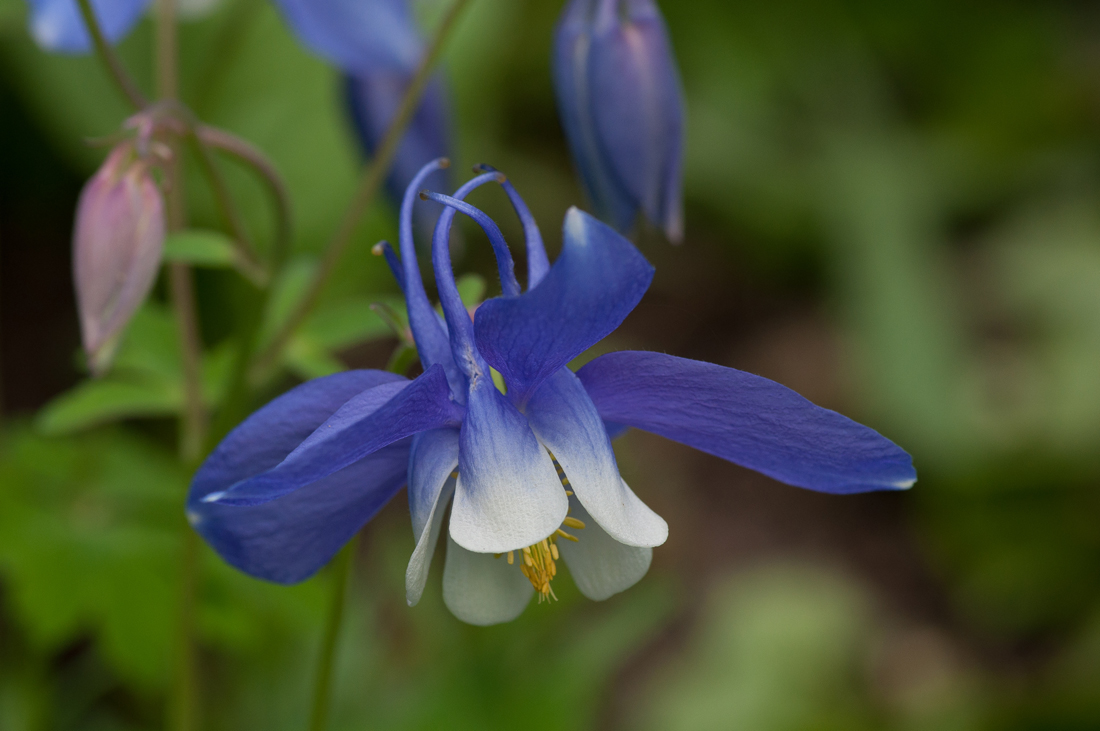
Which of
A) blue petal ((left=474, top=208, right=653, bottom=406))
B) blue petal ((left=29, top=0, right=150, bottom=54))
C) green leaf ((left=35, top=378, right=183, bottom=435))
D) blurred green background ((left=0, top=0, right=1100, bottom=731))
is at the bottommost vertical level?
blurred green background ((left=0, top=0, right=1100, bottom=731))

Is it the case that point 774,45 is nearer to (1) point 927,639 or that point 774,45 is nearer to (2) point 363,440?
(1) point 927,639

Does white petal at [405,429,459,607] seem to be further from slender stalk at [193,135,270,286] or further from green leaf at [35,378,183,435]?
green leaf at [35,378,183,435]

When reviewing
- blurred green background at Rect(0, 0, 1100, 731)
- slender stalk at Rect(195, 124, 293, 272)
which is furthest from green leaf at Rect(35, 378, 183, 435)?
slender stalk at Rect(195, 124, 293, 272)

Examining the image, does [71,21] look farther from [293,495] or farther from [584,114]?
[293,495]

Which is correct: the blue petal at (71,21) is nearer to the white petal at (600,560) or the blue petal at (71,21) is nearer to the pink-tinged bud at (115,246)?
the pink-tinged bud at (115,246)

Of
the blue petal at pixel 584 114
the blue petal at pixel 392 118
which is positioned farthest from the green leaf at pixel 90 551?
the blue petal at pixel 584 114

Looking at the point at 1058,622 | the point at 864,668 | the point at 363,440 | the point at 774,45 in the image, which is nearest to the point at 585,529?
the point at 363,440
